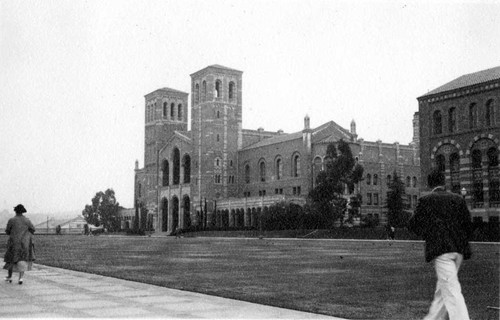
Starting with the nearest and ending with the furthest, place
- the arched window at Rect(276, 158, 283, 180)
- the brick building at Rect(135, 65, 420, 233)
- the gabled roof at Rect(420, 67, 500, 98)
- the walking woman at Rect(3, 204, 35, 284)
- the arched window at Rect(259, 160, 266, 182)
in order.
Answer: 1. the walking woman at Rect(3, 204, 35, 284)
2. the gabled roof at Rect(420, 67, 500, 98)
3. the brick building at Rect(135, 65, 420, 233)
4. the arched window at Rect(276, 158, 283, 180)
5. the arched window at Rect(259, 160, 266, 182)

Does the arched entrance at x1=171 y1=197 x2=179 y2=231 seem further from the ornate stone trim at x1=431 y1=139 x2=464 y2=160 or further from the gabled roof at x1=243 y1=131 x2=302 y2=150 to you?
the ornate stone trim at x1=431 y1=139 x2=464 y2=160

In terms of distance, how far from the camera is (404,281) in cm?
1302

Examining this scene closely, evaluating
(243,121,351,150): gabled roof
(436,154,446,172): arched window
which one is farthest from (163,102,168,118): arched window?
(436,154,446,172): arched window

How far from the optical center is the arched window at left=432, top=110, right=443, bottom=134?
5138 cm

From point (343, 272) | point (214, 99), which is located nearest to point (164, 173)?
point (214, 99)

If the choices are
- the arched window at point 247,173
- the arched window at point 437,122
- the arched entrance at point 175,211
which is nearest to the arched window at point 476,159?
the arched window at point 437,122

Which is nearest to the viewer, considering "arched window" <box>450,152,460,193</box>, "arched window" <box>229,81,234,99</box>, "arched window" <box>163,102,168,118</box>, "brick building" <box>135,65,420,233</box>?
"arched window" <box>450,152,460,193</box>

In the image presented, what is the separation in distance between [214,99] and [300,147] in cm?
1677

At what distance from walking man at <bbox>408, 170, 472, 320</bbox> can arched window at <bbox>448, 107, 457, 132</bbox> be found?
1758 inches

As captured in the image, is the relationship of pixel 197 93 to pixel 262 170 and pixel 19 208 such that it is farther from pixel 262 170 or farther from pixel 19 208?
pixel 19 208

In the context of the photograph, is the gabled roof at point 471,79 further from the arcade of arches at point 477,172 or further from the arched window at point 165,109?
the arched window at point 165,109

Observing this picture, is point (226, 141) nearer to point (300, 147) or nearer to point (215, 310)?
point (300, 147)

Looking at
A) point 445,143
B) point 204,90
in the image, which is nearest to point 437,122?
point 445,143

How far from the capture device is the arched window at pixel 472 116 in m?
48.3
